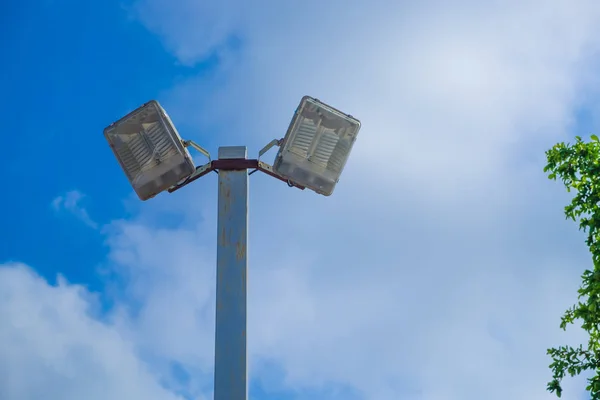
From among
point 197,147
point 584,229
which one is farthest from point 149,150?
point 584,229

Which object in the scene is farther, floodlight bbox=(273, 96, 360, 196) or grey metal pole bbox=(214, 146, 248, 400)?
floodlight bbox=(273, 96, 360, 196)

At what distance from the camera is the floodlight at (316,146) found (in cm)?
368

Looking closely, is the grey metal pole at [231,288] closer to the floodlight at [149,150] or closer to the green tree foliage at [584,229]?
the floodlight at [149,150]

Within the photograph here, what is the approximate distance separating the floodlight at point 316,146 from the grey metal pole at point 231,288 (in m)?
0.28

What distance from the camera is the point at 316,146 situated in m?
3.73

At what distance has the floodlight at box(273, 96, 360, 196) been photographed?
3.68m

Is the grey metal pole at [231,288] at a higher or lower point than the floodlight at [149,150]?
lower

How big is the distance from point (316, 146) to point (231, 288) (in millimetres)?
978

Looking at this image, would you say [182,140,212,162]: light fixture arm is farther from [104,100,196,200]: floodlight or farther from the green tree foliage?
the green tree foliage

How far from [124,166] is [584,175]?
5161mm

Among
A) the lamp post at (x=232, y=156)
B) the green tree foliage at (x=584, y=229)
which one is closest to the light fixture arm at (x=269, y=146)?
the lamp post at (x=232, y=156)

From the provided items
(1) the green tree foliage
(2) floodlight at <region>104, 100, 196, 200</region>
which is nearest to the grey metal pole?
(2) floodlight at <region>104, 100, 196, 200</region>

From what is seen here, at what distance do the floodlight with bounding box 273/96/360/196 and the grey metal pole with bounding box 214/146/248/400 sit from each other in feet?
0.92

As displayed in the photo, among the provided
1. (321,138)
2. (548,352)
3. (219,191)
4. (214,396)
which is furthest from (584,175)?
(214,396)
